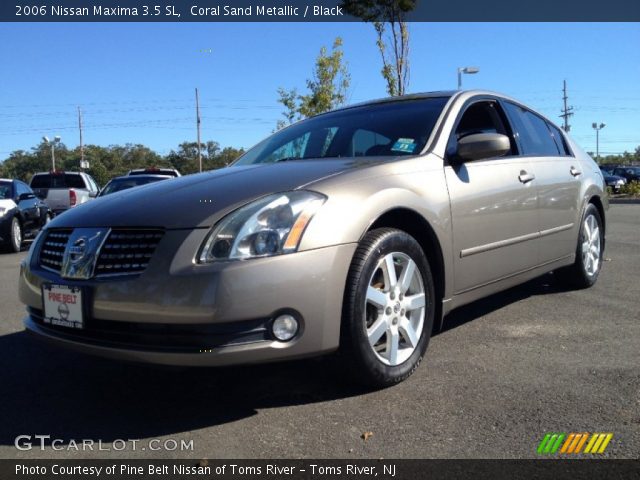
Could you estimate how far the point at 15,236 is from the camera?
34.3ft

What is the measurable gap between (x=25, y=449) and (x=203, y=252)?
1060mm

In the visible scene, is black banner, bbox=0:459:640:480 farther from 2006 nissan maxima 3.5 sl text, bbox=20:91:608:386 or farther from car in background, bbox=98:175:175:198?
car in background, bbox=98:175:175:198

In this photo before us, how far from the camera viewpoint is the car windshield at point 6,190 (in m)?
10.7

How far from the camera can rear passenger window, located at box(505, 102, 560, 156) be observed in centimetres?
439

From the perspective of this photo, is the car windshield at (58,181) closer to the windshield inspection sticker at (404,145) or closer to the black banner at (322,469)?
the windshield inspection sticker at (404,145)

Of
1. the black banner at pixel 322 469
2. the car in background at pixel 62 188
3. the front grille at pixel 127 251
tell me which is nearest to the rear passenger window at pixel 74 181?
the car in background at pixel 62 188

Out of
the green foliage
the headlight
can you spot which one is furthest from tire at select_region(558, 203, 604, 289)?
the green foliage

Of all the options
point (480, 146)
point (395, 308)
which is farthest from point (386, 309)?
point (480, 146)

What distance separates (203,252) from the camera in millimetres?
2443

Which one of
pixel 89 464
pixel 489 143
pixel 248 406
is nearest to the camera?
pixel 89 464

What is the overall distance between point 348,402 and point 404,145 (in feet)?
5.20

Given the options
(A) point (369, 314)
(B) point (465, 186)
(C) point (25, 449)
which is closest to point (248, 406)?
(A) point (369, 314)

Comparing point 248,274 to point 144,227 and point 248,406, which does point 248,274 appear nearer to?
point 144,227

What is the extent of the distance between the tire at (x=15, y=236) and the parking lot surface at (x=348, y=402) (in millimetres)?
7212
